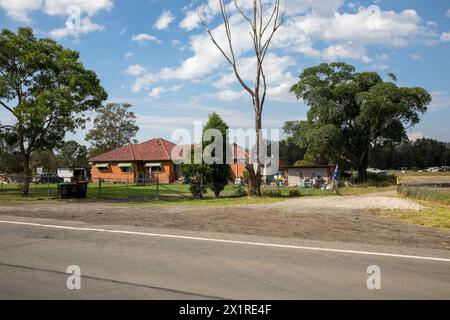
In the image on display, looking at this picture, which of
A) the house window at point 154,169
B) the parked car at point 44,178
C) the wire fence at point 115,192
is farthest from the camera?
the house window at point 154,169

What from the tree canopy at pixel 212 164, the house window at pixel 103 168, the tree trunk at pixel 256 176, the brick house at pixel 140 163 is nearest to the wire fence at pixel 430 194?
the tree trunk at pixel 256 176

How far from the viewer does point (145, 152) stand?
54.7 metres

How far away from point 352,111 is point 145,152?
26400mm

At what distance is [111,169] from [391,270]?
51837 mm

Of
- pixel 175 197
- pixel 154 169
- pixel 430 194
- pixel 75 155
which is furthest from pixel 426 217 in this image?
pixel 75 155

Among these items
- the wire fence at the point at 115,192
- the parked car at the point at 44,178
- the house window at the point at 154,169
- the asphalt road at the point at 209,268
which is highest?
the house window at the point at 154,169

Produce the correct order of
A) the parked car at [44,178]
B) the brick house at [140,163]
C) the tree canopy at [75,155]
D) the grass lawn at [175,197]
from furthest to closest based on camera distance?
the tree canopy at [75,155] → the brick house at [140,163] → the parked car at [44,178] → the grass lawn at [175,197]

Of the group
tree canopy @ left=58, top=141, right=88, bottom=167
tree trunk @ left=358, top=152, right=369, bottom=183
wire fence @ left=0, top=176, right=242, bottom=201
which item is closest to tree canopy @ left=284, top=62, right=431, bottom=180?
tree trunk @ left=358, top=152, right=369, bottom=183

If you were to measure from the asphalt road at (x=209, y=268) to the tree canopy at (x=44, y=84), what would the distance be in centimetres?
Answer: 1567

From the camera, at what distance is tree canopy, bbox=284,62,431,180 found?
132 ft

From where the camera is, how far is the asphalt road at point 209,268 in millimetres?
5508

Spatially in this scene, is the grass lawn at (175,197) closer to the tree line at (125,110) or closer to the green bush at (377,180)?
the tree line at (125,110)

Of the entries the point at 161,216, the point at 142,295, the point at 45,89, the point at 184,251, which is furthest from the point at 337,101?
the point at 142,295

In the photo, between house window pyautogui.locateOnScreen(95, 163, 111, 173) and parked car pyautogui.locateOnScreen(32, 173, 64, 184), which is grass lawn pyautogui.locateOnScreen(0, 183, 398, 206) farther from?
house window pyautogui.locateOnScreen(95, 163, 111, 173)
